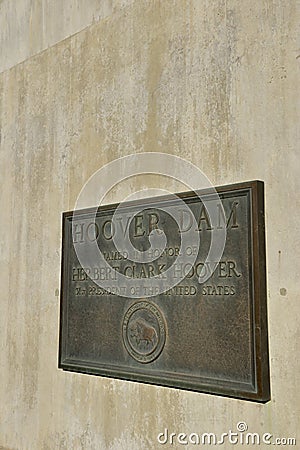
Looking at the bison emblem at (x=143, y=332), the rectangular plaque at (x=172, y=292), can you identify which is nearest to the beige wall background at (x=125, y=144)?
the rectangular plaque at (x=172, y=292)

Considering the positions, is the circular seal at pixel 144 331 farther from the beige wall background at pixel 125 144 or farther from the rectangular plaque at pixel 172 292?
the beige wall background at pixel 125 144

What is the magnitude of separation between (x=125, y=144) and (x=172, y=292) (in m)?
0.86

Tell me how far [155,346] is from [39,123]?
5.62 ft

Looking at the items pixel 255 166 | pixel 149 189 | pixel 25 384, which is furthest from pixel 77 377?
pixel 255 166

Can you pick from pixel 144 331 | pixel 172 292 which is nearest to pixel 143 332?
pixel 144 331

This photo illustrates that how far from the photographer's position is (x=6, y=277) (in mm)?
3629

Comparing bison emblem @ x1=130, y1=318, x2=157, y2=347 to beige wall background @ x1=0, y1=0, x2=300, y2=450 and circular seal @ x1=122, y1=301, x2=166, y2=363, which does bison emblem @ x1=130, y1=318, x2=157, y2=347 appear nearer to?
circular seal @ x1=122, y1=301, x2=166, y2=363

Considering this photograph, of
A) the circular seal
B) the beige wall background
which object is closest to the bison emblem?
→ the circular seal

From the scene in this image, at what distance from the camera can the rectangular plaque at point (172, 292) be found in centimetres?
228

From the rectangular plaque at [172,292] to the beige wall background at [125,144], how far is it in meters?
0.09

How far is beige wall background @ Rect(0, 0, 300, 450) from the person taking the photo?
89.8 inches

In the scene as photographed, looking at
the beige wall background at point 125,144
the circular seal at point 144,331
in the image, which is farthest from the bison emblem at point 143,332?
the beige wall background at point 125,144

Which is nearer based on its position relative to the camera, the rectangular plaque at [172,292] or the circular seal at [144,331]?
the rectangular plaque at [172,292]

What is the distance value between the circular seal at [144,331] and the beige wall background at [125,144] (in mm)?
177
